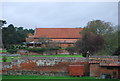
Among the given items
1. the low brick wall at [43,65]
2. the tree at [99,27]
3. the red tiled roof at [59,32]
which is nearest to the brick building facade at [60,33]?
the red tiled roof at [59,32]

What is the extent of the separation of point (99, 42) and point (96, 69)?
1404cm

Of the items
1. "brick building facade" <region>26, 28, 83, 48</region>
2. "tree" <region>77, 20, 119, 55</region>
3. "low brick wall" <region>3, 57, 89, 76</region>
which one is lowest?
"low brick wall" <region>3, 57, 89, 76</region>

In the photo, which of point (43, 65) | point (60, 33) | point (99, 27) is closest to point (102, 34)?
point (99, 27)

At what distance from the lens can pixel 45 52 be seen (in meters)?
36.2

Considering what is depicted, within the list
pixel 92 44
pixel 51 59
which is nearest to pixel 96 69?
pixel 51 59

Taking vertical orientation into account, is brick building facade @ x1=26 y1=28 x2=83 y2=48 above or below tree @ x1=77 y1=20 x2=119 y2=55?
above

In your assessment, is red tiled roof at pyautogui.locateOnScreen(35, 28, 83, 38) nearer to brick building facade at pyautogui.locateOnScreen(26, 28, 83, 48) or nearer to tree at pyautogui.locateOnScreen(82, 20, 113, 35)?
brick building facade at pyautogui.locateOnScreen(26, 28, 83, 48)

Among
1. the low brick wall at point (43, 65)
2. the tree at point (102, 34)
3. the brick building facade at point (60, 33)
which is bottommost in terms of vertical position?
the low brick wall at point (43, 65)

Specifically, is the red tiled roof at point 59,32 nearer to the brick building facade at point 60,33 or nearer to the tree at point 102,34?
the brick building facade at point 60,33

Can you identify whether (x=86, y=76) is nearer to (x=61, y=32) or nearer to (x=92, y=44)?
(x=92, y=44)

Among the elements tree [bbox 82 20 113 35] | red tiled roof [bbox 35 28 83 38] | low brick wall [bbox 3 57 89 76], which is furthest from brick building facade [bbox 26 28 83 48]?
low brick wall [bbox 3 57 89 76]

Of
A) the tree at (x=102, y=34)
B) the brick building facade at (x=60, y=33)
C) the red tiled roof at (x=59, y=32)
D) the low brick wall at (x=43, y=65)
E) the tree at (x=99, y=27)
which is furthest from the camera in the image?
the red tiled roof at (x=59, y=32)

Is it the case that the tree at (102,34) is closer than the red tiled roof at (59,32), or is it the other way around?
the tree at (102,34)

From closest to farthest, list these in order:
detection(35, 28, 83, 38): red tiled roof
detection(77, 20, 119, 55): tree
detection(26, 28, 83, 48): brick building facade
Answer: detection(77, 20, 119, 55): tree → detection(26, 28, 83, 48): brick building facade → detection(35, 28, 83, 38): red tiled roof
